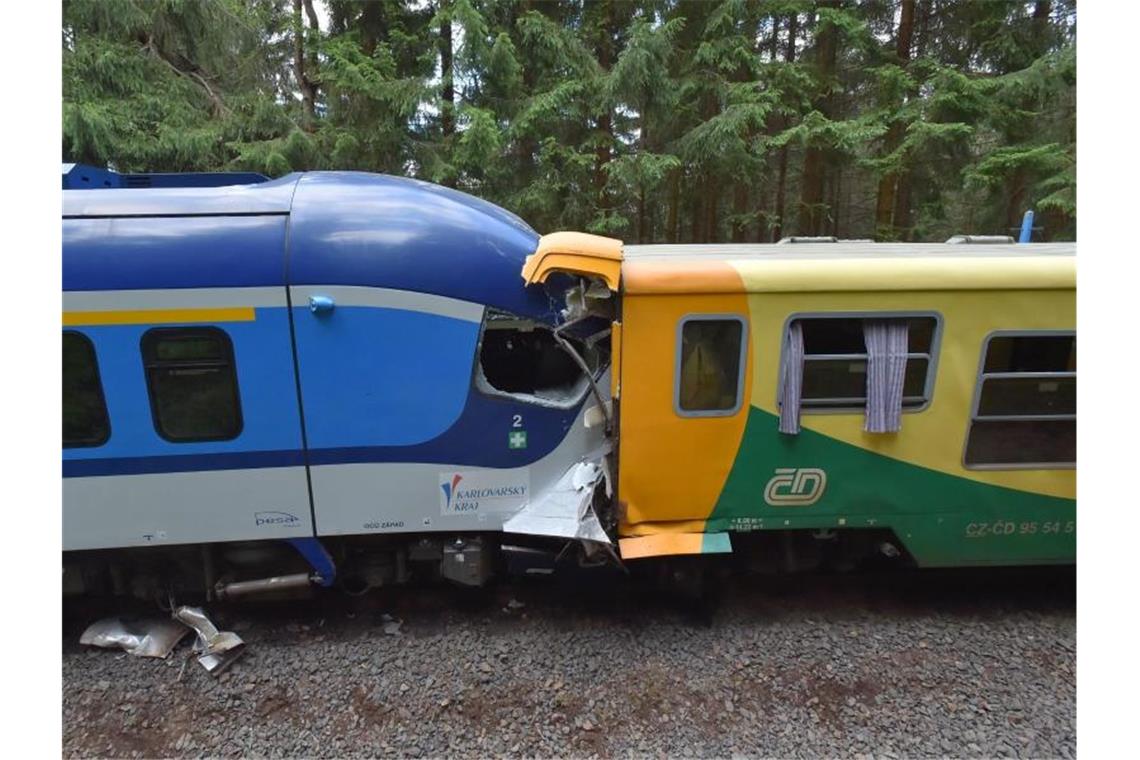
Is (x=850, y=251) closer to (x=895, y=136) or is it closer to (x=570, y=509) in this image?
(x=570, y=509)

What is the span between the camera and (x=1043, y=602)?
14.0ft

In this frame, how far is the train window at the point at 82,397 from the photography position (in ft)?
11.0

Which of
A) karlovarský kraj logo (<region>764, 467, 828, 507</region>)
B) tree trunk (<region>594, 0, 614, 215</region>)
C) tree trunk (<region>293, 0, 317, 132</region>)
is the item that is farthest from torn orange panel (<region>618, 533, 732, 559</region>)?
tree trunk (<region>293, 0, 317, 132</region>)

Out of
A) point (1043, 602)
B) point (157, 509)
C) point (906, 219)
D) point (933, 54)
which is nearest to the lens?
point (157, 509)

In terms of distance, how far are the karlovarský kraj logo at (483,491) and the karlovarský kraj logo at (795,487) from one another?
66.9 inches

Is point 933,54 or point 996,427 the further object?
point 933,54

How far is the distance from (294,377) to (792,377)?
3.24 metres

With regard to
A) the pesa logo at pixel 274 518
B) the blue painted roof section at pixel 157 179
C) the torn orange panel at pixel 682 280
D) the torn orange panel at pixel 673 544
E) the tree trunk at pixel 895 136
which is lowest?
the torn orange panel at pixel 673 544

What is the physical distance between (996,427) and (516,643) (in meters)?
3.68

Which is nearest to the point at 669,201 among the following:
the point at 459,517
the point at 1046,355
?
the point at 1046,355

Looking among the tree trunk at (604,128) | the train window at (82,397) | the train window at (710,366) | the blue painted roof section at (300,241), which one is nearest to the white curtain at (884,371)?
the train window at (710,366)

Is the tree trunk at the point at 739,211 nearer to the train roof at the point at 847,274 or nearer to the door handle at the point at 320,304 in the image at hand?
the train roof at the point at 847,274

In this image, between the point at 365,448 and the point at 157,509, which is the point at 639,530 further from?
the point at 157,509

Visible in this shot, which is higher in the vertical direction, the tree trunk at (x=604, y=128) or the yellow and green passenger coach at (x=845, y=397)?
the tree trunk at (x=604, y=128)
